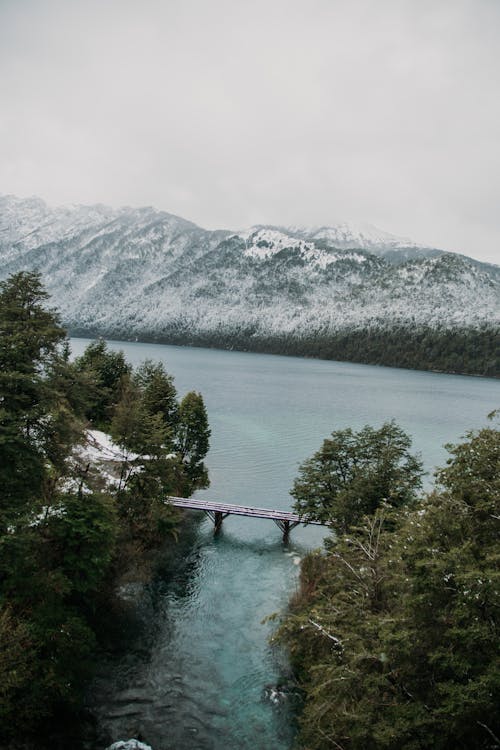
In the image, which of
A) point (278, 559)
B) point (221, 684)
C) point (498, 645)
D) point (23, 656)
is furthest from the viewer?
point (278, 559)

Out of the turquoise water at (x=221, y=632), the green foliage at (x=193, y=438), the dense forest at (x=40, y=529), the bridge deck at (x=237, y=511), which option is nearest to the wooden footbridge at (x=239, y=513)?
the bridge deck at (x=237, y=511)

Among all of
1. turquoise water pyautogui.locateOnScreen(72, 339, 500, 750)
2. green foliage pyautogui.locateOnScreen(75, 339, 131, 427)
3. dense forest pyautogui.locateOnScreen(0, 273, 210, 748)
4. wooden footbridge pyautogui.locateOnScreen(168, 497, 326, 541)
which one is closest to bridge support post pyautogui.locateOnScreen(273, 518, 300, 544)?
wooden footbridge pyautogui.locateOnScreen(168, 497, 326, 541)

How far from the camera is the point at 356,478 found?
29406 mm

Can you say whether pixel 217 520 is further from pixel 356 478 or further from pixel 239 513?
pixel 356 478

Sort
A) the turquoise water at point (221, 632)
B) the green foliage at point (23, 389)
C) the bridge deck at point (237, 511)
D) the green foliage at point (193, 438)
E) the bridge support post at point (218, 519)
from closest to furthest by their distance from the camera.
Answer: the green foliage at point (23, 389), the turquoise water at point (221, 632), the bridge deck at point (237, 511), the bridge support post at point (218, 519), the green foliage at point (193, 438)

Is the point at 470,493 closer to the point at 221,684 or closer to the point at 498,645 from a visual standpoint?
the point at 498,645

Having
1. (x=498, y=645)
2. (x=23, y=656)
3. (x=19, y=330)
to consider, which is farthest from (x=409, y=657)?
(x=19, y=330)

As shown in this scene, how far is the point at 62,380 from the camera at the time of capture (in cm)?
1875

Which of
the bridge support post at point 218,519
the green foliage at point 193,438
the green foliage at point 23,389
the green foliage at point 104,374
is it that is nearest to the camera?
the green foliage at point 23,389

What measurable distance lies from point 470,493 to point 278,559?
2433cm

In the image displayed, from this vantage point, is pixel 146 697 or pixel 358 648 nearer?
pixel 358 648

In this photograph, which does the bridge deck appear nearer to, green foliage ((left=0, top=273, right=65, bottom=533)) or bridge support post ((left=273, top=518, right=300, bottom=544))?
bridge support post ((left=273, top=518, right=300, bottom=544))

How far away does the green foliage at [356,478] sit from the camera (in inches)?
1104

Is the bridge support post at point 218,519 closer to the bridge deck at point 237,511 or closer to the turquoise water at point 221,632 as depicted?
the bridge deck at point 237,511
